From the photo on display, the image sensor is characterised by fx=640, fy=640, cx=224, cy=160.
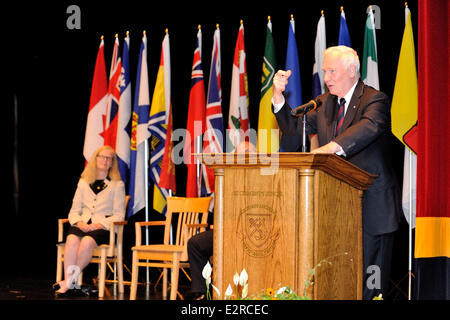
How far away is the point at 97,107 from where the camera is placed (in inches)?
275

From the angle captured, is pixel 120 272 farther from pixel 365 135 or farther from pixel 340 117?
pixel 365 135

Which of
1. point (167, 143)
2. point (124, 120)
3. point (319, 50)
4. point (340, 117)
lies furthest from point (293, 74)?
point (340, 117)

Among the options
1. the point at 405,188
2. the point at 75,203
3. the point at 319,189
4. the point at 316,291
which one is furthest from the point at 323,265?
the point at 75,203

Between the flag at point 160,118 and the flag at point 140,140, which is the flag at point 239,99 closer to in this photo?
the flag at point 160,118

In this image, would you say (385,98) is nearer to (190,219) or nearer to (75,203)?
(190,219)

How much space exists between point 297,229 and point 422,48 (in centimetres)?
169

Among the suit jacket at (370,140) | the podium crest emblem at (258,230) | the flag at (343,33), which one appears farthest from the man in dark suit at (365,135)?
the flag at (343,33)

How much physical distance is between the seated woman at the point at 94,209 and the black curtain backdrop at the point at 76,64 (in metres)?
1.10

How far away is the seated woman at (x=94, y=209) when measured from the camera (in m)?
5.66

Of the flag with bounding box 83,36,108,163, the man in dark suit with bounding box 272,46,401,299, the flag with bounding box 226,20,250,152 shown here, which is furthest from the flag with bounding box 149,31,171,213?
the man in dark suit with bounding box 272,46,401,299

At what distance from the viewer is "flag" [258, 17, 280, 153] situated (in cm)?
616

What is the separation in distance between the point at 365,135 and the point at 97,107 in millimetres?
4357

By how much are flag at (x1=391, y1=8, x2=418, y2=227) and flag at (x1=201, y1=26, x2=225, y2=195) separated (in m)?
1.74

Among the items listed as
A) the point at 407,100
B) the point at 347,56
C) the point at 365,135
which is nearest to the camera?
the point at 365,135
